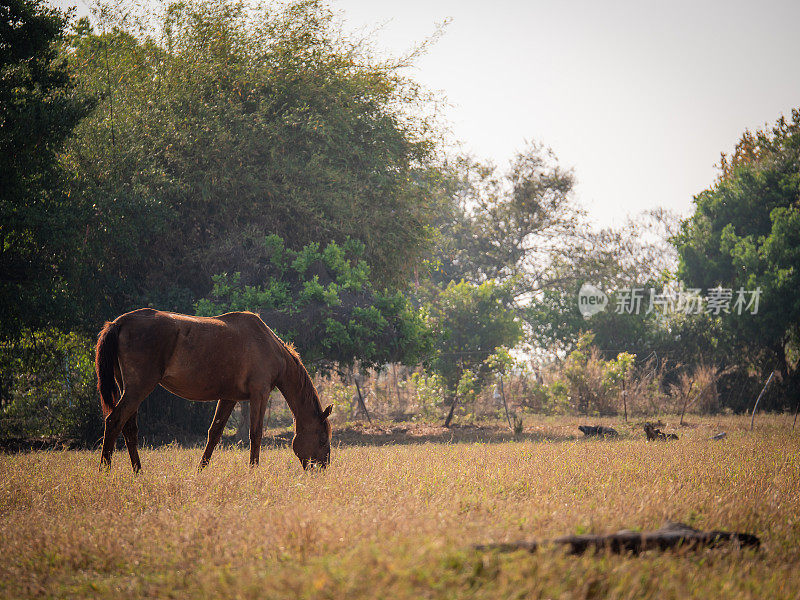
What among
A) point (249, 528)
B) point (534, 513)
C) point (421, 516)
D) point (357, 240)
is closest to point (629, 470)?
point (534, 513)

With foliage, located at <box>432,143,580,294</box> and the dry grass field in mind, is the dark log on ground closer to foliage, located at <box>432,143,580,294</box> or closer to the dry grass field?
the dry grass field

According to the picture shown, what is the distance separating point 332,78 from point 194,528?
15.5 m

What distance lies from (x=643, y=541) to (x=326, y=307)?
1302 cm

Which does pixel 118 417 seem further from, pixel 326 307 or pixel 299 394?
pixel 326 307

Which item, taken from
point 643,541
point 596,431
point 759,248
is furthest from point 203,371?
point 759,248

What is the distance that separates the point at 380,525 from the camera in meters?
5.29

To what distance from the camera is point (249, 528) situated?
5379mm

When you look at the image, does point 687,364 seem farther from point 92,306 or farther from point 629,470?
point 92,306

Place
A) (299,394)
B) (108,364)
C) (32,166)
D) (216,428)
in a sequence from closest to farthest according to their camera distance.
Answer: (108,364) → (216,428) → (299,394) → (32,166)
